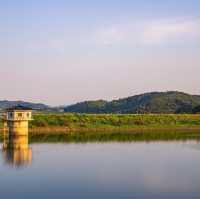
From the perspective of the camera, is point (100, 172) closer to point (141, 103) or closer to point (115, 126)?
point (115, 126)

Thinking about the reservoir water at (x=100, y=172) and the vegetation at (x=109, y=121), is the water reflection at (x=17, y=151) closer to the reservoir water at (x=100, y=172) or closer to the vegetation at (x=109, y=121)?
the reservoir water at (x=100, y=172)

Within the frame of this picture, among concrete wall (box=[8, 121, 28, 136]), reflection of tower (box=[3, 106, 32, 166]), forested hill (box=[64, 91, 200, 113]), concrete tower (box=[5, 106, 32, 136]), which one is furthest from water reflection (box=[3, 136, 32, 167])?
forested hill (box=[64, 91, 200, 113])

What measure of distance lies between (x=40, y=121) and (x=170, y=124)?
57.6 feet

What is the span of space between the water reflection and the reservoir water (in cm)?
6

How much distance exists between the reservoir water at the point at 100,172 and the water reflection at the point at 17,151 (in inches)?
2.4

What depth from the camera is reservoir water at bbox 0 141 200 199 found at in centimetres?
2006

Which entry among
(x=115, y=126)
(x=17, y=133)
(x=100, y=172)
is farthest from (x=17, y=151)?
(x=115, y=126)

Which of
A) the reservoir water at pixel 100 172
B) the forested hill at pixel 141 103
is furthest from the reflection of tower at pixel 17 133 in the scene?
the forested hill at pixel 141 103

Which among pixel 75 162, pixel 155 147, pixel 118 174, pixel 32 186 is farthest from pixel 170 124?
pixel 32 186

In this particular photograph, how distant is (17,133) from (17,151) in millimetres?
12166

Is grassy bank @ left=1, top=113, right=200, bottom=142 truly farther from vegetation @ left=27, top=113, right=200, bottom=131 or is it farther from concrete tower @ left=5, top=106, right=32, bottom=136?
concrete tower @ left=5, top=106, right=32, bottom=136

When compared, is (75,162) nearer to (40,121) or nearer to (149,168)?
(149,168)

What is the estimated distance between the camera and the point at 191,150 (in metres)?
36.3

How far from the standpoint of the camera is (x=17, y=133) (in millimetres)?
47000
